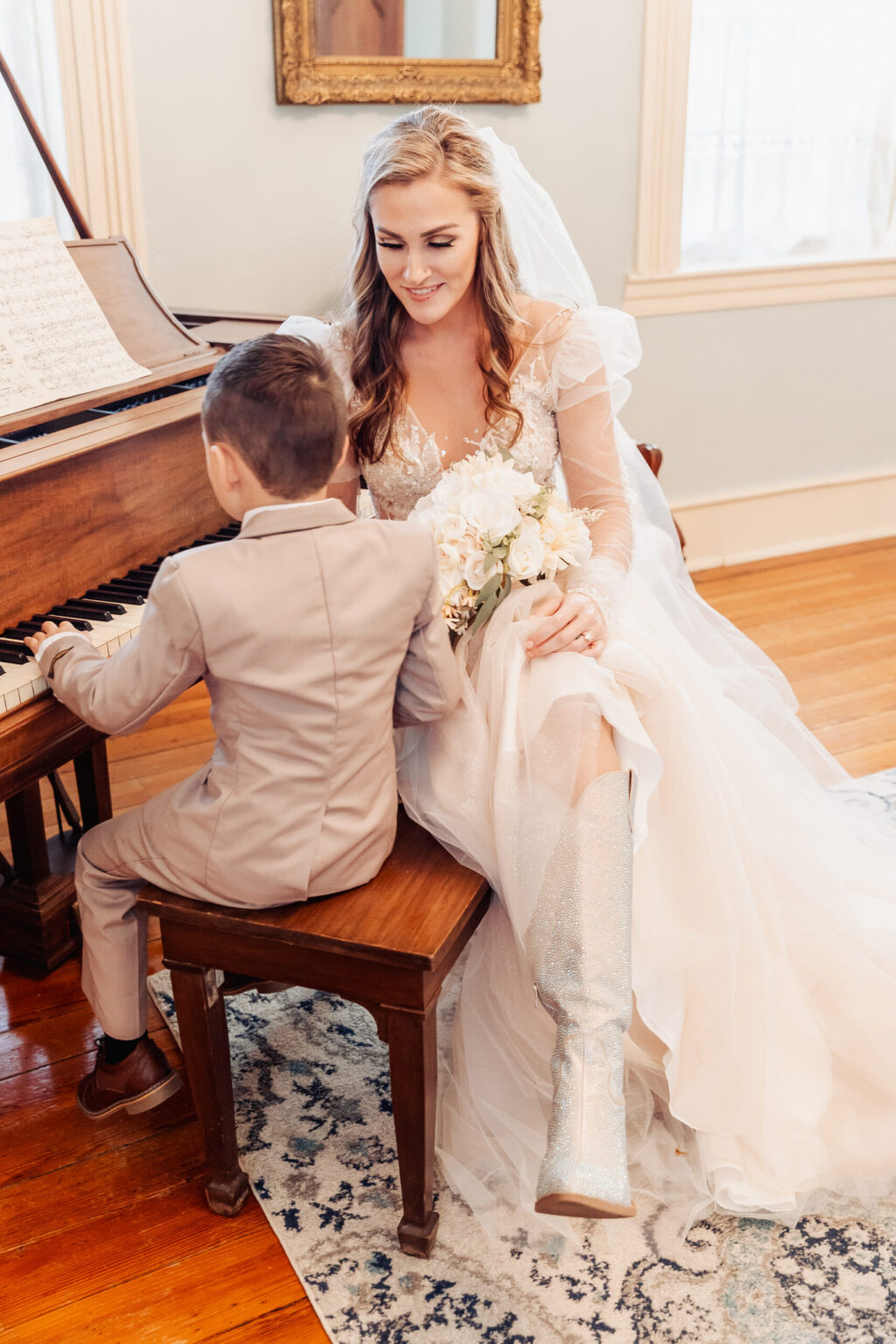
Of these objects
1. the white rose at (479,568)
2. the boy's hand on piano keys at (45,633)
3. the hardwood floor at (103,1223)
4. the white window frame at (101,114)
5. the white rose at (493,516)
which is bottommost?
the hardwood floor at (103,1223)

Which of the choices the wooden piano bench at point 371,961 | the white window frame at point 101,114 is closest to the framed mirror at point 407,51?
the white window frame at point 101,114

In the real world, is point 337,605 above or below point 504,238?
below

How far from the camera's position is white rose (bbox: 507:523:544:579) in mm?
1712

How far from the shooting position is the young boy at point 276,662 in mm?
1401

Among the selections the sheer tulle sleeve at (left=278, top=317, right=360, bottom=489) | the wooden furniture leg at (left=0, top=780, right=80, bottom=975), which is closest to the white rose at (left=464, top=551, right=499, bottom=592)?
the sheer tulle sleeve at (left=278, top=317, right=360, bottom=489)

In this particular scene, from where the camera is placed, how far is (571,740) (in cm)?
162

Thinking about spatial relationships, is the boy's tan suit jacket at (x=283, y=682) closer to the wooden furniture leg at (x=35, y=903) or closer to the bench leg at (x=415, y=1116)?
the bench leg at (x=415, y=1116)

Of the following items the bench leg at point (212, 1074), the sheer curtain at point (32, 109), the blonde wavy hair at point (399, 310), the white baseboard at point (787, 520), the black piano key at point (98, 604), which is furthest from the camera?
the white baseboard at point (787, 520)

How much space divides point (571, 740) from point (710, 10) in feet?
10.6

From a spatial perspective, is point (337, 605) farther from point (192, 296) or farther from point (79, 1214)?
point (192, 296)

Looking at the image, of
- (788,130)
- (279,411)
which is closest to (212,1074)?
(279,411)

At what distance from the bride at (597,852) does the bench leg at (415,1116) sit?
107 mm

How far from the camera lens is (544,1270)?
160 cm

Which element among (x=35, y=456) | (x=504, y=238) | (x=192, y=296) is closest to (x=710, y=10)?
(x=192, y=296)
